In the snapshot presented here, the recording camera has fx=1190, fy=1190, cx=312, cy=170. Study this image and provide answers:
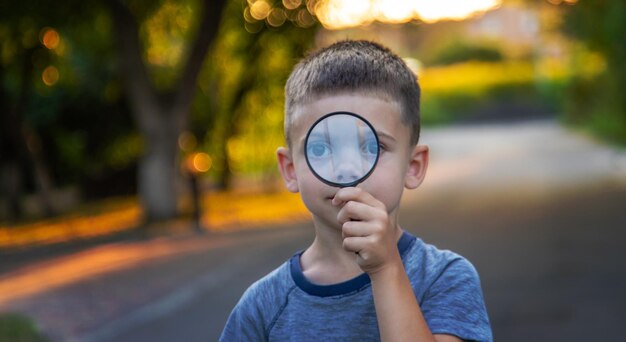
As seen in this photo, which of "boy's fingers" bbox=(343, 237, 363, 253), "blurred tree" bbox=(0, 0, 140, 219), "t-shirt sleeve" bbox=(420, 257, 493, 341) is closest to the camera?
"boy's fingers" bbox=(343, 237, 363, 253)

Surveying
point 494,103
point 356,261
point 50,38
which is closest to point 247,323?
point 356,261

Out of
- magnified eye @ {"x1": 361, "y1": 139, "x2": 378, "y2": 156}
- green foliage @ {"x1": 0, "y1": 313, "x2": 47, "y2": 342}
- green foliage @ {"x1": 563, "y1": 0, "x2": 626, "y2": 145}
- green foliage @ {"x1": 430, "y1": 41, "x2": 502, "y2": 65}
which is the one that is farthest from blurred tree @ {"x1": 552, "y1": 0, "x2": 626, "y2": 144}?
green foliage @ {"x1": 430, "y1": 41, "x2": 502, "y2": 65}

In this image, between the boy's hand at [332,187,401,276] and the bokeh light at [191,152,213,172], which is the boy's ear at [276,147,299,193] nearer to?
the boy's hand at [332,187,401,276]

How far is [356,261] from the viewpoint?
247 cm

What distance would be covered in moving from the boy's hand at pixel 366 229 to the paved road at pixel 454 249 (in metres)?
6.90

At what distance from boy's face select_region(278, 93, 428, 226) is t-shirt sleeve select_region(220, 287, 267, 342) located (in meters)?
0.28

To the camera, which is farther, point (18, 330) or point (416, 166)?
point (18, 330)

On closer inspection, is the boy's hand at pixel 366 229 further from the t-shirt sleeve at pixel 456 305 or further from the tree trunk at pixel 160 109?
the tree trunk at pixel 160 109

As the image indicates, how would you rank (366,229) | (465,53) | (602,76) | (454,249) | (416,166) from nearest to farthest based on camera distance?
(366,229), (416,166), (454,249), (602,76), (465,53)

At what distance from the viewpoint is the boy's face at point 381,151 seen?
242cm

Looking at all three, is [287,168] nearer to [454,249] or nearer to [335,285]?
[335,285]

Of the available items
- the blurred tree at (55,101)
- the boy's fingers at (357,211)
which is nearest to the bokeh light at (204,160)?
the blurred tree at (55,101)

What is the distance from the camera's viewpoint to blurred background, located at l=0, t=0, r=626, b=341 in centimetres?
1120

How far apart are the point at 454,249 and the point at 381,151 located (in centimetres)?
1175
